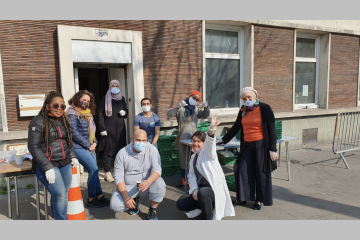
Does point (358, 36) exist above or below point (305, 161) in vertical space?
above

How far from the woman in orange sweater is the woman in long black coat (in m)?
2.65

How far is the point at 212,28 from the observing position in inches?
307

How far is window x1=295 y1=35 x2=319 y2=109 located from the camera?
949 cm

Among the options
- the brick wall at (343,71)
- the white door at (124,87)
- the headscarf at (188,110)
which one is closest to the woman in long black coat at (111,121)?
the white door at (124,87)

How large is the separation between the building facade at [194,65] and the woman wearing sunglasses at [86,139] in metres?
1.43

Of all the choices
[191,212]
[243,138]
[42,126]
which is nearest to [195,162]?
[191,212]

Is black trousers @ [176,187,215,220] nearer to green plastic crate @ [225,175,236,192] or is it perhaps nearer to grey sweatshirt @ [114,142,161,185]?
grey sweatshirt @ [114,142,161,185]

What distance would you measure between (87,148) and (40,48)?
259cm

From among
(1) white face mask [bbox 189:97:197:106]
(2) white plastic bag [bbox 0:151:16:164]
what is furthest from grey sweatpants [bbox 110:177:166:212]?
(1) white face mask [bbox 189:97:197:106]

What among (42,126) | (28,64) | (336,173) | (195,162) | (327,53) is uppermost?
(327,53)

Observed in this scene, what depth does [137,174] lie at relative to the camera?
4.00 m

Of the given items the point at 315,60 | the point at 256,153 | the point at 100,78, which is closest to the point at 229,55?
the point at 315,60

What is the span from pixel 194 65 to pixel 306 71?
4737 mm

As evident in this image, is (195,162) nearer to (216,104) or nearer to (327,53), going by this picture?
(216,104)
